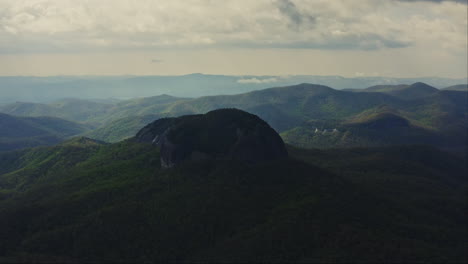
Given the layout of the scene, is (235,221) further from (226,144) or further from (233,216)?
(226,144)

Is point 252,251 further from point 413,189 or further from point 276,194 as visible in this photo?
point 413,189

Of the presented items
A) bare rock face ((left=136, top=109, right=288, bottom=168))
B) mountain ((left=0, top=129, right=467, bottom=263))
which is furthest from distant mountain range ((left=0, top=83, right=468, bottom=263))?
bare rock face ((left=136, top=109, right=288, bottom=168))

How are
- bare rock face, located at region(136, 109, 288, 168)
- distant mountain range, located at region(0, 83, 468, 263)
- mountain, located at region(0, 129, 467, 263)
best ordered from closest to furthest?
mountain, located at region(0, 129, 467, 263)
distant mountain range, located at region(0, 83, 468, 263)
bare rock face, located at region(136, 109, 288, 168)

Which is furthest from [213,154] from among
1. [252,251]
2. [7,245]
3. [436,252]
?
[436,252]

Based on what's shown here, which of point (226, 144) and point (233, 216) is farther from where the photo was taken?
point (226, 144)

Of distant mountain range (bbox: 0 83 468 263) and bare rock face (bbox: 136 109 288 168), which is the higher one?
bare rock face (bbox: 136 109 288 168)

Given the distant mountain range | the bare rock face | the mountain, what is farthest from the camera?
the bare rock face

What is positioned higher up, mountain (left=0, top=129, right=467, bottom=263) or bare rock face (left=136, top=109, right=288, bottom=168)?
bare rock face (left=136, top=109, right=288, bottom=168)

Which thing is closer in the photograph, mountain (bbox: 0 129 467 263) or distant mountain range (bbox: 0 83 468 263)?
mountain (bbox: 0 129 467 263)

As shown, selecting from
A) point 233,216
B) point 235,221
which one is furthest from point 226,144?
point 235,221

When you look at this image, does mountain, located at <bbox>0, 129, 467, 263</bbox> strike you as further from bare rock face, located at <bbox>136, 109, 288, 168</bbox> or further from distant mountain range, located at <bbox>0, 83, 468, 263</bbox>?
bare rock face, located at <bbox>136, 109, 288, 168</bbox>
